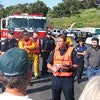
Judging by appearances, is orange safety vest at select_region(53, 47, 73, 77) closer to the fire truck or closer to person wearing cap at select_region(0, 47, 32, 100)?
person wearing cap at select_region(0, 47, 32, 100)

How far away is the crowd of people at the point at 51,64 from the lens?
12.0ft

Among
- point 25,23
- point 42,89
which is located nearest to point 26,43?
point 42,89

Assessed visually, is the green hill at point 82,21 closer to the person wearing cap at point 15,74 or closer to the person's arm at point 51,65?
the person's arm at point 51,65

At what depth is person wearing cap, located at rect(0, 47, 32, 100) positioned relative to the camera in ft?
12.0

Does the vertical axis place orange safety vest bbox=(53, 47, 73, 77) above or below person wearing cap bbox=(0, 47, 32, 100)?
below

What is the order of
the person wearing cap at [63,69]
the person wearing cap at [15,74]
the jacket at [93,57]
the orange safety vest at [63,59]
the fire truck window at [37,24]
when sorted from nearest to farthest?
the person wearing cap at [15,74] < the person wearing cap at [63,69] < the orange safety vest at [63,59] < the jacket at [93,57] < the fire truck window at [37,24]

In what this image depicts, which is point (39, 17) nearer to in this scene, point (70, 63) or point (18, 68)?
point (70, 63)

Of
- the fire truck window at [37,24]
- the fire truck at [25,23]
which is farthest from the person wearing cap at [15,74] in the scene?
the fire truck window at [37,24]

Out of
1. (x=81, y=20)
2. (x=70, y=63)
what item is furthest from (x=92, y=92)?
(x=81, y=20)

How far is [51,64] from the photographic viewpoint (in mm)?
9188

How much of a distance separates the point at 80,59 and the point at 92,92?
13040 mm

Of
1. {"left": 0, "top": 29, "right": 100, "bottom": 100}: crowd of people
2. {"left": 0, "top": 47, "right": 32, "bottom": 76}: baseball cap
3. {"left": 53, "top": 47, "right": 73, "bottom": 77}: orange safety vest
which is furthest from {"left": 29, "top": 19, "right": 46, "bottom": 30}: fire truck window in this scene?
{"left": 0, "top": 47, "right": 32, "bottom": 76}: baseball cap

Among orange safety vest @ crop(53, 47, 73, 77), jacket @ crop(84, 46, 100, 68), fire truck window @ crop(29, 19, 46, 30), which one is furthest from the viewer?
fire truck window @ crop(29, 19, 46, 30)

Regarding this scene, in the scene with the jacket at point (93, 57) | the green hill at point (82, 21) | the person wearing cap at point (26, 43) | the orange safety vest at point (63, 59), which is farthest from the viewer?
the green hill at point (82, 21)
